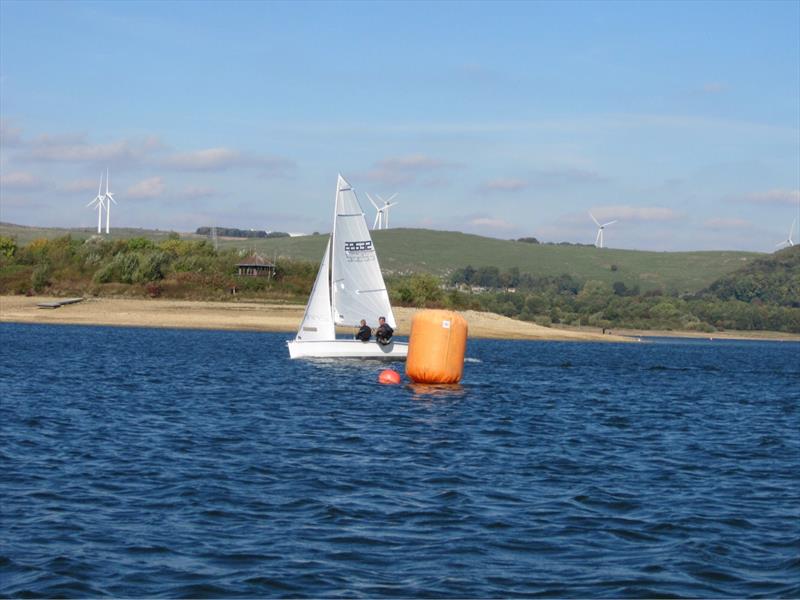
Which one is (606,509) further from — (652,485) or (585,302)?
(585,302)

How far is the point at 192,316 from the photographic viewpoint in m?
93.7

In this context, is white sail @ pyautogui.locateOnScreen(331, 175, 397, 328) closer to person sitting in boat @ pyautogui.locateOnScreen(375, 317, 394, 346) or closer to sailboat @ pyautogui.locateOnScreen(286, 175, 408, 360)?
sailboat @ pyautogui.locateOnScreen(286, 175, 408, 360)

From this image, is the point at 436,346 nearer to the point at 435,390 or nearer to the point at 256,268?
the point at 435,390

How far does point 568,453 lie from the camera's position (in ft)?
75.7

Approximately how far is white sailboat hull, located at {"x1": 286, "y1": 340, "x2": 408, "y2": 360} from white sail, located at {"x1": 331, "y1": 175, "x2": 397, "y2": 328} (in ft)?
10.3

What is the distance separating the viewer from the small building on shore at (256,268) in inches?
4600

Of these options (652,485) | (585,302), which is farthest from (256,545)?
(585,302)

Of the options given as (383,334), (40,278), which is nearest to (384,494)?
(383,334)

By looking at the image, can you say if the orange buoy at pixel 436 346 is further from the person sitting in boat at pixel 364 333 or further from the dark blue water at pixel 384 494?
the person sitting in boat at pixel 364 333

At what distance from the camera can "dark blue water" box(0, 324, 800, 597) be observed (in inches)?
509

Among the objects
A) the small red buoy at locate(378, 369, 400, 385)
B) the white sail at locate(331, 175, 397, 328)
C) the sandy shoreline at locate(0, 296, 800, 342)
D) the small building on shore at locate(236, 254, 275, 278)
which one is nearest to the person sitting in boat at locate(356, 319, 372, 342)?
the white sail at locate(331, 175, 397, 328)

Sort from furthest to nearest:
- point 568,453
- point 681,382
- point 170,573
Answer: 1. point 681,382
2. point 568,453
3. point 170,573

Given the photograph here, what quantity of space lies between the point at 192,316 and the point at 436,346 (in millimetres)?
59867

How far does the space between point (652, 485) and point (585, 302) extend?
169239 millimetres
